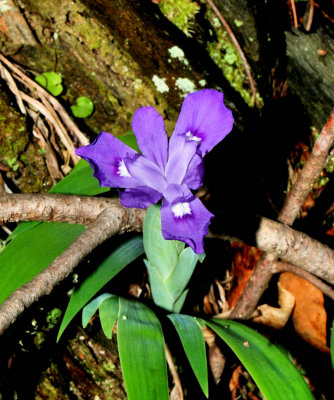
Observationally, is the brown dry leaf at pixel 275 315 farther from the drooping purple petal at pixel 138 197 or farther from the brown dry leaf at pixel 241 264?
the drooping purple petal at pixel 138 197

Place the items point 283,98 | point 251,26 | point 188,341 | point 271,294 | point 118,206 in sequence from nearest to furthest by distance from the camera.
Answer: point 188,341, point 118,206, point 271,294, point 251,26, point 283,98

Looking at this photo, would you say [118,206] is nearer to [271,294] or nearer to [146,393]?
[146,393]

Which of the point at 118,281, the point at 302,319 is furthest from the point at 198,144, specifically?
the point at 302,319

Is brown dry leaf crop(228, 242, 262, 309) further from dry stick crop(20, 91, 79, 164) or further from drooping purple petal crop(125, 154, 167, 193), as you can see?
drooping purple petal crop(125, 154, 167, 193)

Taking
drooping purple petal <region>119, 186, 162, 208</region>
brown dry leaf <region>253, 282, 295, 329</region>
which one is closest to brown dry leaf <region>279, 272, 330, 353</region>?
brown dry leaf <region>253, 282, 295, 329</region>

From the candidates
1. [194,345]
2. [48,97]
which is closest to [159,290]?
[194,345]
